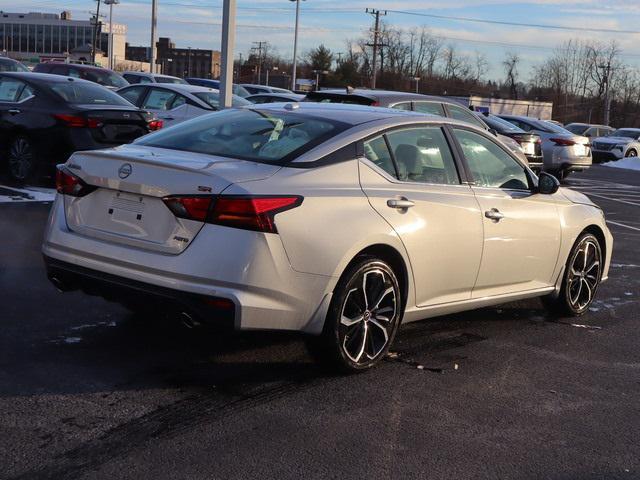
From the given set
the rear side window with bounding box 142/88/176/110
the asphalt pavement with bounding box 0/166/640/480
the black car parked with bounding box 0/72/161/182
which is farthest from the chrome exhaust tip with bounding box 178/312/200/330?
the rear side window with bounding box 142/88/176/110

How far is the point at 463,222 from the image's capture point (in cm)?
555

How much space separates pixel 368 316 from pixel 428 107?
691 cm

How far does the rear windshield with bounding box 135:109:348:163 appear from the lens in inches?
197

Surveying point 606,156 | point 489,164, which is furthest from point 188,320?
point 606,156

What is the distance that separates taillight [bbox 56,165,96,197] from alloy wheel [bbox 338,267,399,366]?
161cm

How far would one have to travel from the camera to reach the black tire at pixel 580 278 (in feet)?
22.3

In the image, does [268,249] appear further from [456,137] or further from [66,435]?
[456,137]

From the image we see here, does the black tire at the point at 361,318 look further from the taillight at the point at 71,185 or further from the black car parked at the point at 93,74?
the black car parked at the point at 93,74

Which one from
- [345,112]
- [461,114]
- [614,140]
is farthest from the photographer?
[614,140]

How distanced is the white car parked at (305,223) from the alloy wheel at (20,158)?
20.5 ft

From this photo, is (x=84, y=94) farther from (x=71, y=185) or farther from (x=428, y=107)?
(x=71, y=185)

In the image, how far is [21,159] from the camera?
11359 millimetres

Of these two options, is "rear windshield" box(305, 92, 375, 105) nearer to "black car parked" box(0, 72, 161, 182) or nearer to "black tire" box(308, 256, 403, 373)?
"black car parked" box(0, 72, 161, 182)

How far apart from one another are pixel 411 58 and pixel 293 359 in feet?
336
